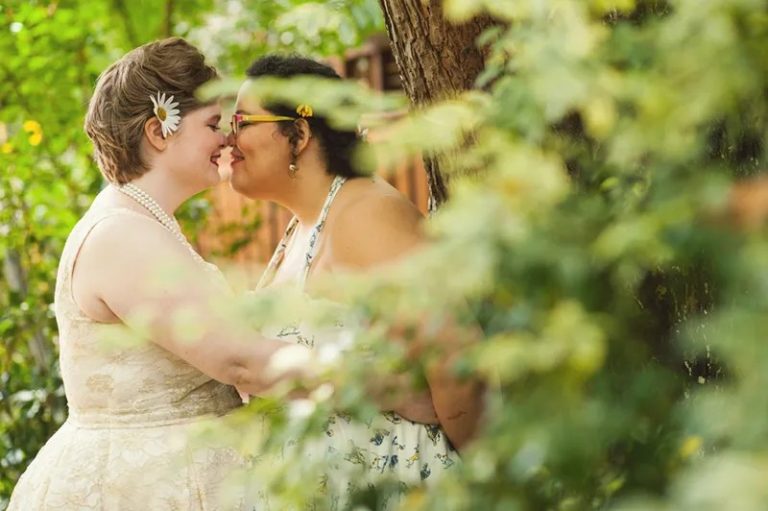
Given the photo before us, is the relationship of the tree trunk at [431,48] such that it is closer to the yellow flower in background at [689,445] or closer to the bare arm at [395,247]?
the bare arm at [395,247]

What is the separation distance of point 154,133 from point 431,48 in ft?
3.04

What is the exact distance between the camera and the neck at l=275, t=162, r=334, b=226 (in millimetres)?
3412

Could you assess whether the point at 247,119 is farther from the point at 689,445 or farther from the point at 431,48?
the point at 689,445

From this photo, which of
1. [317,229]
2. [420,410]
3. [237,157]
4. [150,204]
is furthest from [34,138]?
[420,410]

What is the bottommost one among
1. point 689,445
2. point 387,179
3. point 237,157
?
point 387,179

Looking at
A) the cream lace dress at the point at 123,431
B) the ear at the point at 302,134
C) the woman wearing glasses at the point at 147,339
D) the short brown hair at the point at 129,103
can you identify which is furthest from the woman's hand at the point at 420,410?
the short brown hair at the point at 129,103

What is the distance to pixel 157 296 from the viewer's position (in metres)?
2.93

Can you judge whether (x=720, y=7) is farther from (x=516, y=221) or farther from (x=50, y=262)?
(x=50, y=262)

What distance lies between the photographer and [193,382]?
3213mm

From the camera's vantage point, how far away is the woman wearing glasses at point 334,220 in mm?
3023

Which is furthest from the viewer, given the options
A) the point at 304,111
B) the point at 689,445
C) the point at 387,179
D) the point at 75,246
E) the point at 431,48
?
the point at 387,179

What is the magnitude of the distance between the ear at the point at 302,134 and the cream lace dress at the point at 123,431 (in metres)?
0.58

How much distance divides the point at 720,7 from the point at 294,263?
241 centimetres

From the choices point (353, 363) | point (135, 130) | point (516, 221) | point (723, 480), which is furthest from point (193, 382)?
point (723, 480)
